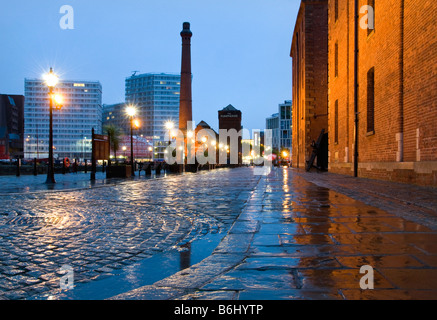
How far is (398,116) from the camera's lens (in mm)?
13539

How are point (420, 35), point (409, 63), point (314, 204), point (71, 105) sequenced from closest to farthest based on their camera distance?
1. point (314, 204)
2. point (420, 35)
3. point (409, 63)
4. point (71, 105)

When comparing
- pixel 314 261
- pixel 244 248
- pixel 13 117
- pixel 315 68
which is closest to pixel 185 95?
pixel 315 68

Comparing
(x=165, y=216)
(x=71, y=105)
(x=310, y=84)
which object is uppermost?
(x=71, y=105)

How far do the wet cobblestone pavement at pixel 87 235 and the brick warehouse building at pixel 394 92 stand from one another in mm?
6885

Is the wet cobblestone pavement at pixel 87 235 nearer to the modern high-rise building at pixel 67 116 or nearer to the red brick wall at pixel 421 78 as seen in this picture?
the red brick wall at pixel 421 78

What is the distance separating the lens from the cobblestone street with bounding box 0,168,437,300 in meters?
2.82

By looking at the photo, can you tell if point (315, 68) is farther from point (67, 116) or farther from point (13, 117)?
point (67, 116)

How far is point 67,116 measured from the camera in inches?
5891

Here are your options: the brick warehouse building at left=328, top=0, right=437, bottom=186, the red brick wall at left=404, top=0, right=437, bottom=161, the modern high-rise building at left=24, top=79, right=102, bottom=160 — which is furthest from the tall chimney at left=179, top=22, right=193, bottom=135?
the modern high-rise building at left=24, top=79, right=102, bottom=160
